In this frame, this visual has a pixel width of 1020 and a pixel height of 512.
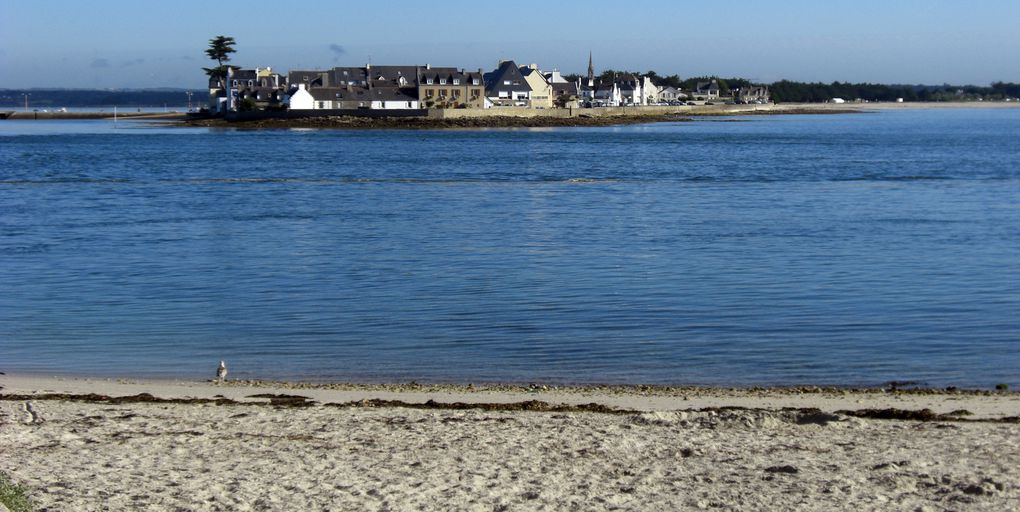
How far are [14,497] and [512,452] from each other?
10.5ft

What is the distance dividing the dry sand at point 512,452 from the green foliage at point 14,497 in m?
0.14

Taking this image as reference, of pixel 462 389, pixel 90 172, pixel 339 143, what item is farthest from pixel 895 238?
pixel 339 143

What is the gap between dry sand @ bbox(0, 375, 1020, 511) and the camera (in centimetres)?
704

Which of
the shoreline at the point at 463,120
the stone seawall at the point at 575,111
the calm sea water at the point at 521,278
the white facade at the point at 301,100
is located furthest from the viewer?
the stone seawall at the point at 575,111

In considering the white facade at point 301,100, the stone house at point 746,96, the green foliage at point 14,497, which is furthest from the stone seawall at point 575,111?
the green foliage at point 14,497

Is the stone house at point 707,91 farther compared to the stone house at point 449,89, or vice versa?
the stone house at point 707,91

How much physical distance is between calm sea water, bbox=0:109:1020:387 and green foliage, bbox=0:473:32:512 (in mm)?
4609

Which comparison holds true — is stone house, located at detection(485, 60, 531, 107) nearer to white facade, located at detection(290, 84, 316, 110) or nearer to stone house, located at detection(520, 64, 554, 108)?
stone house, located at detection(520, 64, 554, 108)

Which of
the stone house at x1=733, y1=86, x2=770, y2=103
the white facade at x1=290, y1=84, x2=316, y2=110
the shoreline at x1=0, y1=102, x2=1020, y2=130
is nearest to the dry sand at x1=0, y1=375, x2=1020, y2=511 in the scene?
the shoreline at x1=0, y1=102, x2=1020, y2=130

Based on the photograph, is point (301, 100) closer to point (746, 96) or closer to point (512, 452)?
point (512, 452)

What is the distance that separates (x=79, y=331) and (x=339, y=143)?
5764 cm

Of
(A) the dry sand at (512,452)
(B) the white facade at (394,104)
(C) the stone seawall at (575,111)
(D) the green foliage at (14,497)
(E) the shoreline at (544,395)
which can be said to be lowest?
(E) the shoreline at (544,395)

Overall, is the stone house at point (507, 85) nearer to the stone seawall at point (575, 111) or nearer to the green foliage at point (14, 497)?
the stone seawall at point (575, 111)

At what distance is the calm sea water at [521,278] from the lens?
12.1 meters
